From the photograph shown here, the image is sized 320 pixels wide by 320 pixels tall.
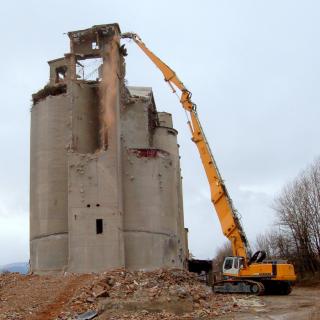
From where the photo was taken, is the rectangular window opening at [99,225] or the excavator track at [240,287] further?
the rectangular window opening at [99,225]

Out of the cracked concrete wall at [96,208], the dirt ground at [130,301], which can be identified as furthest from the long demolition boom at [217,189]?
the cracked concrete wall at [96,208]

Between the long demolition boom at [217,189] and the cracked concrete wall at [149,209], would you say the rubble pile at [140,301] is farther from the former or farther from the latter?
the cracked concrete wall at [149,209]

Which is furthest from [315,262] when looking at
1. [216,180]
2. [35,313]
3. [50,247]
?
[35,313]

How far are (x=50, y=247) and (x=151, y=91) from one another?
16.2m

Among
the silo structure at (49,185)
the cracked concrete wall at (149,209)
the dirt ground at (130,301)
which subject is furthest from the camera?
the cracked concrete wall at (149,209)

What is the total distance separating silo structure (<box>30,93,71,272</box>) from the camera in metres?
35.1

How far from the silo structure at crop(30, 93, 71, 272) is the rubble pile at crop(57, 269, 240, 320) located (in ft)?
24.9

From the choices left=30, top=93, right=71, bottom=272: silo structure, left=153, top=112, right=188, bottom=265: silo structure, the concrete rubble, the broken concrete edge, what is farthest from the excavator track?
the broken concrete edge

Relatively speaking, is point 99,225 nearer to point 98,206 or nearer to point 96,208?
point 96,208

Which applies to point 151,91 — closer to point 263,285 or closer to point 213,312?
point 263,285

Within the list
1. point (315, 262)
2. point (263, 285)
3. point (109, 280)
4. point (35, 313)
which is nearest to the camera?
point (35, 313)

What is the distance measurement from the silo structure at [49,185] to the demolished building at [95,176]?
64 mm

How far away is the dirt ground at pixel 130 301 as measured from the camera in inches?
880

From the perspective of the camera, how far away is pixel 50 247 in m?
35.1
